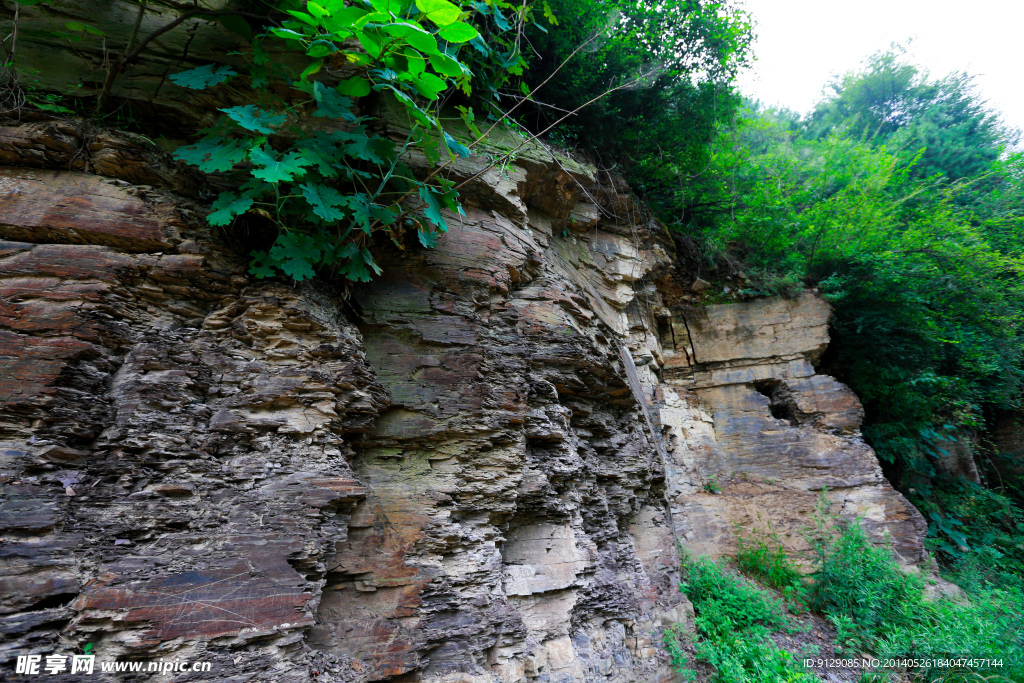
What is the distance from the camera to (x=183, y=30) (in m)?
3.08

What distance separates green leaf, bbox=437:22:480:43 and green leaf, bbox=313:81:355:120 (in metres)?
0.77

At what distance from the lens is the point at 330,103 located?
2.78 m

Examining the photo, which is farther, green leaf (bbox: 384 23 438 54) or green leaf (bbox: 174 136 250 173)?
green leaf (bbox: 174 136 250 173)

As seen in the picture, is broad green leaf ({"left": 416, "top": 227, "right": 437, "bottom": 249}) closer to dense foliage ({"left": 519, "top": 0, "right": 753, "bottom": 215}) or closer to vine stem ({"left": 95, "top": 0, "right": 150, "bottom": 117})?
vine stem ({"left": 95, "top": 0, "right": 150, "bottom": 117})

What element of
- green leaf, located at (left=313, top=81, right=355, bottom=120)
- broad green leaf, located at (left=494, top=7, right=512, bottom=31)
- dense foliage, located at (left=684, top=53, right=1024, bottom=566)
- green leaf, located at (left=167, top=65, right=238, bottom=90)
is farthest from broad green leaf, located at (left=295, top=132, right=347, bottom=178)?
dense foliage, located at (left=684, top=53, right=1024, bottom=566)

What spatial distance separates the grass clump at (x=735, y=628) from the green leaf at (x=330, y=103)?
5.85m

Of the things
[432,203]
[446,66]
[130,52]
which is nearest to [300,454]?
[432,203]

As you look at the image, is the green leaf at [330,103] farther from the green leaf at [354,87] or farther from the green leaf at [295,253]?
the green leaf at [295,253]

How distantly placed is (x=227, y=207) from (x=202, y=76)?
33.8 inches

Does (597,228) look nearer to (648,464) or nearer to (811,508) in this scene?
(648,464)

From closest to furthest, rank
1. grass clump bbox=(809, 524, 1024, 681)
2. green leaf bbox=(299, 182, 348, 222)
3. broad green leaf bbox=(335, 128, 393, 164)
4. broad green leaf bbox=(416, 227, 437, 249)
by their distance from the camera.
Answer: green leaf bbox=(299, 182, 348, 222) < broad green leaf bbox=(335, 128, 393, 164) < broad green leaf bbox=(416, 227, 437, 249) < grass clump bbox=(809, 524, 1024, 681)

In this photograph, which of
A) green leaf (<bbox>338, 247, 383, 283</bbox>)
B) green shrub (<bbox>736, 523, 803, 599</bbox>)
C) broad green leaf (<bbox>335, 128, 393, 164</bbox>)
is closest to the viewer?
broad green leaf (<bbox>335, 128, 393, 164</bbox>)

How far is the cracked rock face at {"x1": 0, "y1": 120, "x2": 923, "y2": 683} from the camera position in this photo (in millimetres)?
2131

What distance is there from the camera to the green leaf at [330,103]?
2748mm
